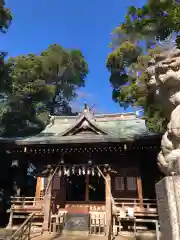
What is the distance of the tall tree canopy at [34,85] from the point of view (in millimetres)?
27141

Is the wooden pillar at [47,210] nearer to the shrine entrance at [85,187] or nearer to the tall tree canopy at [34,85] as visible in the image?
the shrine entrance at [85,187]

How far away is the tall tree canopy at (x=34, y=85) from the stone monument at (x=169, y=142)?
53.7ft

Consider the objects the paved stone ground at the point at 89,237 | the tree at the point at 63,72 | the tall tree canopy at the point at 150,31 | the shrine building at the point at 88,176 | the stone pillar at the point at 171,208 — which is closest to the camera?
the stone pillar at the point at 171,208

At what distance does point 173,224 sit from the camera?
3574 millimetres

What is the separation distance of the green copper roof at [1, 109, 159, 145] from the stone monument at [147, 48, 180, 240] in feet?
17.7

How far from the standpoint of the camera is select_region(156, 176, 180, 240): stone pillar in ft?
11.7

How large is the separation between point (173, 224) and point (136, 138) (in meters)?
6.89

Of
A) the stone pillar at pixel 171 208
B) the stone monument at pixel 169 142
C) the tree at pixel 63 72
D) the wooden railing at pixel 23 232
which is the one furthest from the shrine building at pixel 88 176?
the tree at pixel 63 72

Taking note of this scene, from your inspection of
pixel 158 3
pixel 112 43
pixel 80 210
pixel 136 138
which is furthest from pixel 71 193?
pixel 112 43

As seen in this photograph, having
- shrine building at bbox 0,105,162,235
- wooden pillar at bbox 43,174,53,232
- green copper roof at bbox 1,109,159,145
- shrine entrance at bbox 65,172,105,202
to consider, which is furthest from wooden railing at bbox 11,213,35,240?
shrine entrance at bbox 65,172,105,202

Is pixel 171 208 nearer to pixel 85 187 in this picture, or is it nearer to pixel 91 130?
pixel 91 130

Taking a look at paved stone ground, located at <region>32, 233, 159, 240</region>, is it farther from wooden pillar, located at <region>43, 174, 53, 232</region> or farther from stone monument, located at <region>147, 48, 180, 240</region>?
stone monument, located at <region>147, 48, 180, 240</region>

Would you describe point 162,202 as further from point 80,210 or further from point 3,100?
point 3,100

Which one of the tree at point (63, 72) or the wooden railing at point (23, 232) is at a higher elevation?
the tree at point (63, 72)
